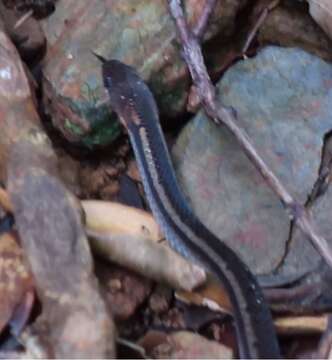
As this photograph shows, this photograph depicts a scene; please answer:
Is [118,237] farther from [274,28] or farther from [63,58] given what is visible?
[274,28]

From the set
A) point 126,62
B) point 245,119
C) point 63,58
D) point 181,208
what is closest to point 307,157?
point 245,119

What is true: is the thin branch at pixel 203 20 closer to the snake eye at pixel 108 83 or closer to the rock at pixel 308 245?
the snake eye at pixel 108 83

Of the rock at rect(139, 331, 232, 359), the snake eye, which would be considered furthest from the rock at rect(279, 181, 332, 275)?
the snake eye

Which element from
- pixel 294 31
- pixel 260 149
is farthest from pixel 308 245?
pixel 294 31

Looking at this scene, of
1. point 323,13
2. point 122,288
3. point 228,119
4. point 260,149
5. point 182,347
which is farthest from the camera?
point 323,13

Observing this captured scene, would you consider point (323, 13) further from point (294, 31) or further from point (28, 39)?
point (28, 39)

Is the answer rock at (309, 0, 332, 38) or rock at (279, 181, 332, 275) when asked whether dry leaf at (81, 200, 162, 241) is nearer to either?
rock at (279, 181, 332, 275)
